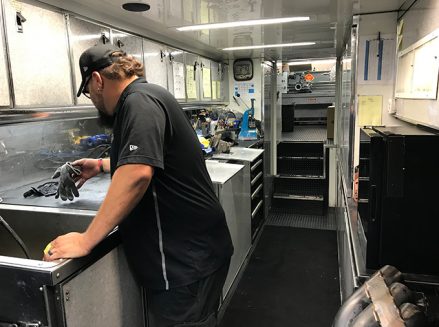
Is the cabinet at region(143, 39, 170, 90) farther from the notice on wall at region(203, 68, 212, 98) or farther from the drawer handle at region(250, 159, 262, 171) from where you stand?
the drawer handle at region(250, 159, 262, 171)

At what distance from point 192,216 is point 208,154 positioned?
1990mm

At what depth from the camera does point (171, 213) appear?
50.9 inches

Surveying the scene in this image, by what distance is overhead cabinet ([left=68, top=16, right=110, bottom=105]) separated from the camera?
2.04m

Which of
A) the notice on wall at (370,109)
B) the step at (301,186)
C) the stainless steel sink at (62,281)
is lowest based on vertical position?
the step at (301,186)

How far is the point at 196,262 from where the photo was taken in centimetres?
133

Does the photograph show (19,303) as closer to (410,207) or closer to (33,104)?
(33,104)

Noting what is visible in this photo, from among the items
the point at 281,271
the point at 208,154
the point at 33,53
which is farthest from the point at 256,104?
the point at 33,53

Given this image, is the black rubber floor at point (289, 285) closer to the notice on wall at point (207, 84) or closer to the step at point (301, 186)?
the step at point (301, 186)

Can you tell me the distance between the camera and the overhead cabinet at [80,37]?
80.2 inches

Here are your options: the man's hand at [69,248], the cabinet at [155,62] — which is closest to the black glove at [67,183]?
the man's hand at [69,248]

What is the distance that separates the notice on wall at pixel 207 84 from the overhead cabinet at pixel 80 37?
1.95 meters

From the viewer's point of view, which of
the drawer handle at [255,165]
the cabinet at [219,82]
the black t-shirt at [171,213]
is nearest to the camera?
the black t-shirt at [171,213]

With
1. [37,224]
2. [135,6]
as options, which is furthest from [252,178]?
[37,224]

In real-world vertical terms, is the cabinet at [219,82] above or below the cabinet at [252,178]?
above
